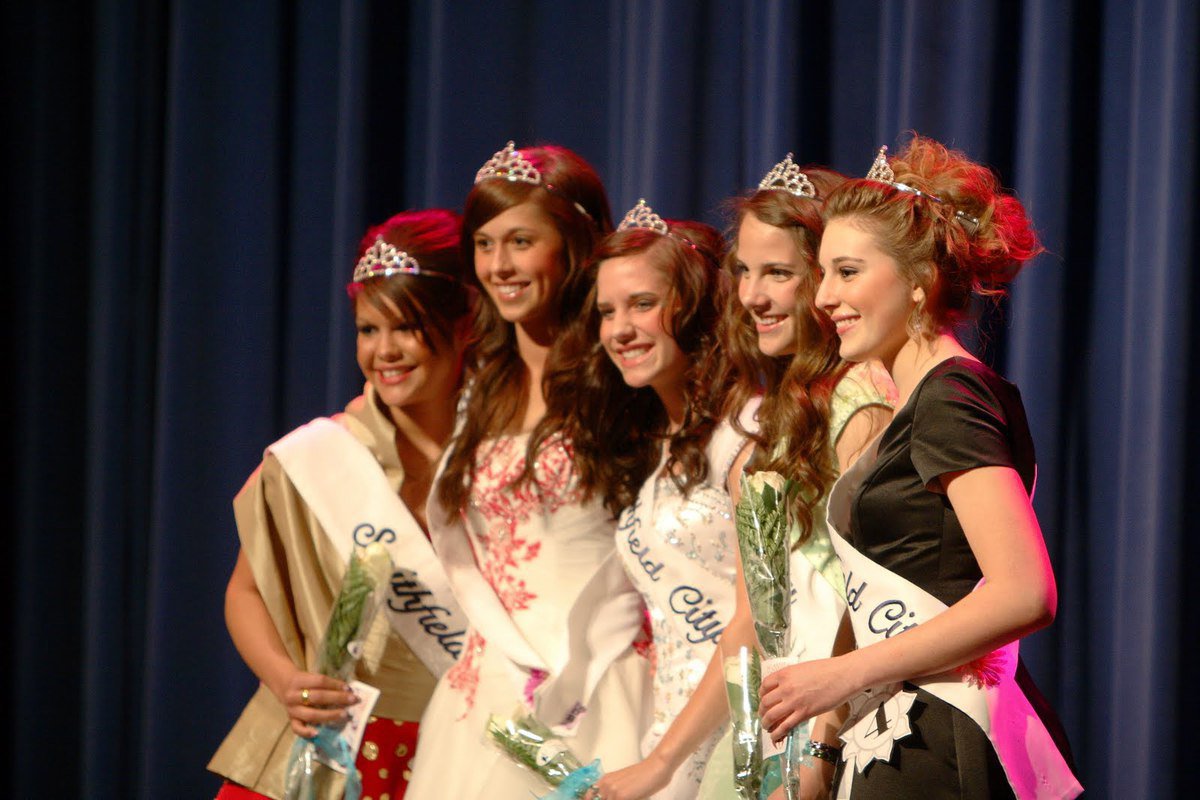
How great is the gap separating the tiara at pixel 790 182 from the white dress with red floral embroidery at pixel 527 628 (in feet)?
1.89

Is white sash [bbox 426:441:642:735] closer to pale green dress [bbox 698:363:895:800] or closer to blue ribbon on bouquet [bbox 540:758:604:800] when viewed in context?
blue ribbon on bouquet [bbox 540:758:604:800]

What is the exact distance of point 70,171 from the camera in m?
3.57

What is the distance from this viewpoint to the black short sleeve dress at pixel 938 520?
146cm

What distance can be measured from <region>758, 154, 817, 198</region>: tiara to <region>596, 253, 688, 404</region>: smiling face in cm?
25

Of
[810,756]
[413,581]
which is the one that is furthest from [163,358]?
[810,756]

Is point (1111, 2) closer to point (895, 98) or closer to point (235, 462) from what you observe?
point (895, 98)

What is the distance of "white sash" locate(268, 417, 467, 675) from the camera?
Answer: 7.88 ft

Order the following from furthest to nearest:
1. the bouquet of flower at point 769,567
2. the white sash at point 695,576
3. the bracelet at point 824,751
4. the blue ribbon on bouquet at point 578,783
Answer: the white sash at point 695,576 < the blue ribbon on bouquet at point 578,783 < the bracelet at point 824,751 < the bouquet of flower at point 769,567

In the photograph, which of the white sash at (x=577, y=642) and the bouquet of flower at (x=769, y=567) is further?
the white sash at (x=577, y=642)

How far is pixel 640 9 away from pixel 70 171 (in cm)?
158

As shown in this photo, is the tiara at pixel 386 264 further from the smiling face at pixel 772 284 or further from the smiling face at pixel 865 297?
the smiling face at pixel 865 297

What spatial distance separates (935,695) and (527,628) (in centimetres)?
91

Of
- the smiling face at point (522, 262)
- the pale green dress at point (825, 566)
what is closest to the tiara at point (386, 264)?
the smiling face at point (522, 262)

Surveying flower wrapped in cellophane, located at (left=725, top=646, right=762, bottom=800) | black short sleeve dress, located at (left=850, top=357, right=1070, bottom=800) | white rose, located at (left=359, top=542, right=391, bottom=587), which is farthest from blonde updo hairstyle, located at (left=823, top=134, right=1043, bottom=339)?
white rose, located at (left=359, top=542, right=391, bottom=587)
